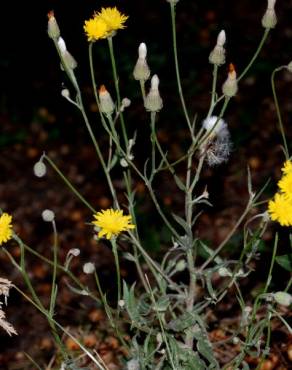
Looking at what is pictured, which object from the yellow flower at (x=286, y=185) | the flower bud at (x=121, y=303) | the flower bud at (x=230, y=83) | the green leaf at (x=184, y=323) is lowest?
the green leaf at (x=184, y=323)

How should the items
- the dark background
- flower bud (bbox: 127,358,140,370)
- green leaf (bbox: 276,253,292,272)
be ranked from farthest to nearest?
the dark background < green leaf (bbox: 276,253,292,272) < flower bud (bbox: 127,358,140,370)

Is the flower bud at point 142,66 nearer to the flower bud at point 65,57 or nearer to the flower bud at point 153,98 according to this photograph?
the flower bud at point 153,98

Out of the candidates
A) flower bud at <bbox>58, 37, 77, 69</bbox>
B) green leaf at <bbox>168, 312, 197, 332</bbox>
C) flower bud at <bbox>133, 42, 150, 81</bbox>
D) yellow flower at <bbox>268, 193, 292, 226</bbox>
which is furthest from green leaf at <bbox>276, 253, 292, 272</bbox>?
flower bud at <bbox>58, 37, 77, 69</bbox>

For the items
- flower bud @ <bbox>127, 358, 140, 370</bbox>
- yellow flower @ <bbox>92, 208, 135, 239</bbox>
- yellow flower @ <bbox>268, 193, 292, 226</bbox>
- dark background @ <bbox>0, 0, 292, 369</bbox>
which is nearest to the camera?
yellow flower @ <bbox>268, 193, 292, 226</bbox>

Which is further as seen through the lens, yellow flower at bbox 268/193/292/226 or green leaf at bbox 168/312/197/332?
green leaf at bbox 168/312/197/332

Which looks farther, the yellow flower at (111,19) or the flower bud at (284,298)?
the yellow flower at (111,19)

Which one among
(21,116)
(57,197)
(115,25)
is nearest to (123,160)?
(115,25)

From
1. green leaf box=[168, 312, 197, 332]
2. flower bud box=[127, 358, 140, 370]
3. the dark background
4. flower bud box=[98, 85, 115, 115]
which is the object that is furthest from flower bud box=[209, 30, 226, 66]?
the dark background

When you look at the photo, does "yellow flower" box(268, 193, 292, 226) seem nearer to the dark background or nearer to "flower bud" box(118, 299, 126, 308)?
"flower bud" box(118, 299, 126, 308)

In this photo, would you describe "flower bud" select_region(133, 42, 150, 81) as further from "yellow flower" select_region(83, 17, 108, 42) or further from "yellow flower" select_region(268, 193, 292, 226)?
"yellow flower" select_region(268, 193, 292, 226)

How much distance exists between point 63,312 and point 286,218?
1737 millimetres

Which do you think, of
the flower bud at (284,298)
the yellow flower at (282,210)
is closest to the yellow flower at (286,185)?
the yellow flower at (282,210)

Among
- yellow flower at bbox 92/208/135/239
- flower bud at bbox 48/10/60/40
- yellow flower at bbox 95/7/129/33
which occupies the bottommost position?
yellow flower at bbox 92/208/135/239

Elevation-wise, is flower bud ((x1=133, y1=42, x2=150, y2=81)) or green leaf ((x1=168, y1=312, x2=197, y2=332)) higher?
flower bud ((x1=133, y1=42, x2=150, y2=81))
